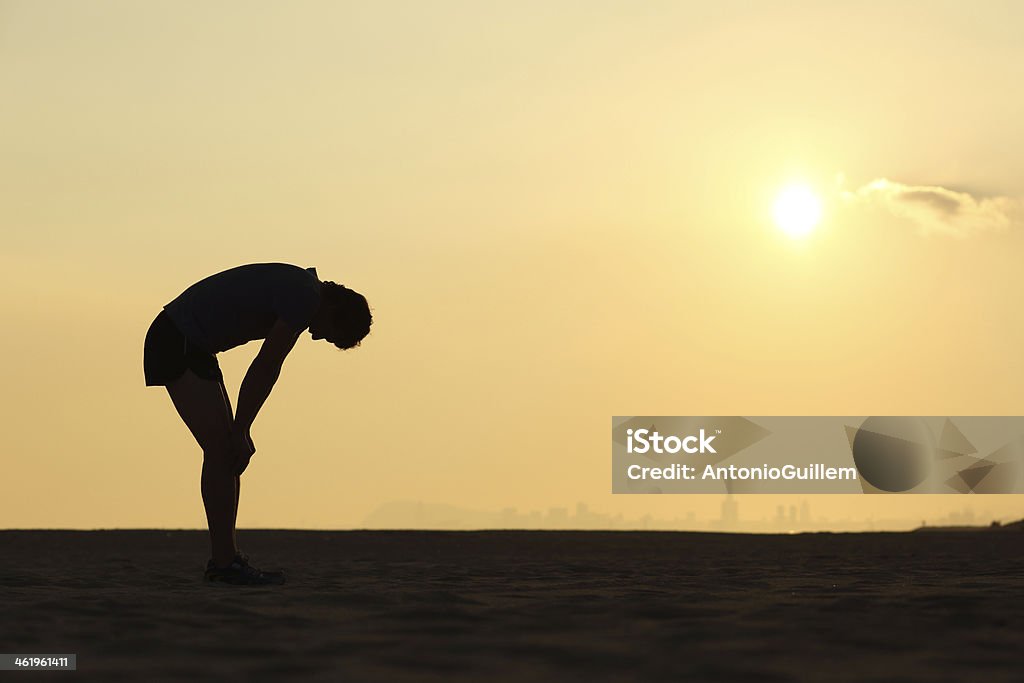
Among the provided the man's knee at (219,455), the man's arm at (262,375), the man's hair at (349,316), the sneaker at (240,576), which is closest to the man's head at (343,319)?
the man's hair at (349,316)

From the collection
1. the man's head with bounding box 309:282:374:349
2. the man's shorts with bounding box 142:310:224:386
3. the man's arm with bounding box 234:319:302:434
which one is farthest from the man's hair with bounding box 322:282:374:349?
the man's shorts with bounding box 142:310:224:386

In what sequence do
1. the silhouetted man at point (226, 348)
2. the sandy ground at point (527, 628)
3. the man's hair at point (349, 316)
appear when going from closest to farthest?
the sandy ground at point (527, 628)
the silhouetted man at point (226, 348)
the man's hair at point (349, 316)

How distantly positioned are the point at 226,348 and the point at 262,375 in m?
0.31

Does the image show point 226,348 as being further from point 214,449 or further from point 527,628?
point 527,628

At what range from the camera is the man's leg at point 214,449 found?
570 cm

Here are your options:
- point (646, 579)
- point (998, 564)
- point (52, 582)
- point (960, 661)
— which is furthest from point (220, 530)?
point (998, 564)

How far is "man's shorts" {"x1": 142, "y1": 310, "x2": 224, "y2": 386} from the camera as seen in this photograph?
5758 mm

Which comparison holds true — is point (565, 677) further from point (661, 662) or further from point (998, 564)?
point (998, 564)

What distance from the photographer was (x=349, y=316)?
588 cm

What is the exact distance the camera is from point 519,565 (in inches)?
323

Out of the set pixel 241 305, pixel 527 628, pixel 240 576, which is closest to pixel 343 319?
pixel 241 305

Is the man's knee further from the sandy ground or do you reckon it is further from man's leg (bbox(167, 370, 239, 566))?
the sandy ground

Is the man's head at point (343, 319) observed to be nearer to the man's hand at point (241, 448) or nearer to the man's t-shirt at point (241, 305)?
the man's t-shirt at point (241, 305)

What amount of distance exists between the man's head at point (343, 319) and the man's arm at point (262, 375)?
216 millimetres
